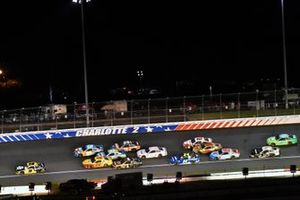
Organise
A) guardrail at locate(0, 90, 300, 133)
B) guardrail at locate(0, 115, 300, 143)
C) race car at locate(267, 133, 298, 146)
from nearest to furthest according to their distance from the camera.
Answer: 1. guardrail at locate(0, 115, 300, 143)
2. guardrail at locate(0, 90, 300, 133)
3. race car at locate(267, 133, 298, 146)

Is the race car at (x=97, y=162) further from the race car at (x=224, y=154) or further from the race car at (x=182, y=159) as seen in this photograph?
the race car at (x=224, y=154)

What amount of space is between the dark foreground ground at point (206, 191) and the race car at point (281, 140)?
8.55m

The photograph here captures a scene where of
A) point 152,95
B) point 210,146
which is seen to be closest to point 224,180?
point 210,146

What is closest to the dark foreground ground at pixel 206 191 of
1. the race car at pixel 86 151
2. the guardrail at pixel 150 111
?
the guardrail at pixel 150 111

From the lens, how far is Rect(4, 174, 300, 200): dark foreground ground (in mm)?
31469

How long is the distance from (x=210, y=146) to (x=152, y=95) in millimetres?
36061

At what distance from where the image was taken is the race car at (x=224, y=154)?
4644 centimetres

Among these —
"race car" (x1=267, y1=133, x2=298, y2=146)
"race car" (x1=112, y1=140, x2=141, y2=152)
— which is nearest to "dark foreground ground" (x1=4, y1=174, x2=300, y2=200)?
"race car" (x1=112, y1=140, x2=141, y2=152)

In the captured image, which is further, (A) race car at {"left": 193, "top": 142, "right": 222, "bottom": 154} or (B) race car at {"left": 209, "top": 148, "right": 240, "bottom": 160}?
(A) race car at {"left": 193, "top": 142, "right": 222, "bottom": 154}

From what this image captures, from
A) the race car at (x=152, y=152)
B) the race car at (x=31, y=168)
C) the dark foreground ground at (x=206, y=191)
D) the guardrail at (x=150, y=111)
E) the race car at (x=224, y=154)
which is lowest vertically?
the dark foreground ground at (x=206, y=191)

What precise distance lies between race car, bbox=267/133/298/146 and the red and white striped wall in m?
1.11

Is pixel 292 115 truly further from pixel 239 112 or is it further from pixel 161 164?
pixel 161 164

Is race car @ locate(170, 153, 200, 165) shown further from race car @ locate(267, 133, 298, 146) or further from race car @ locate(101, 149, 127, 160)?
race car @ locate(267, 133, 298, 146)

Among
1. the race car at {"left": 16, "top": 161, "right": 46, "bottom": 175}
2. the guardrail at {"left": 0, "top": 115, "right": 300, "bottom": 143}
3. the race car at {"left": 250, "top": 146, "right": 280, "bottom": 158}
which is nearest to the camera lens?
the guardrail at {"left": 0, "top": 115, "right": 300, "bottom": 143}
